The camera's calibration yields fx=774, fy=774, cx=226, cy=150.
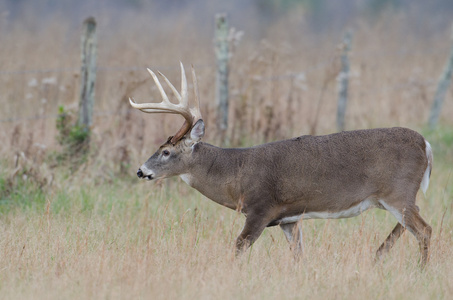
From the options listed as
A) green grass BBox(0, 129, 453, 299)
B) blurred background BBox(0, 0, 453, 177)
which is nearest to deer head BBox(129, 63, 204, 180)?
green grass BBox(0, 129, 453, 299)

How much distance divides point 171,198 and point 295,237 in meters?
1.34

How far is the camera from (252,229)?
5992 mm

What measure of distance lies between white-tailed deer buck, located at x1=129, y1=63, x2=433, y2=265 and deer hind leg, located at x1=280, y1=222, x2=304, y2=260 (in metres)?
0.01

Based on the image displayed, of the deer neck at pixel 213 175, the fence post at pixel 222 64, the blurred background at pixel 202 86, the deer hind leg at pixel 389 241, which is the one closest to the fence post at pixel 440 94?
the blurred background at pixel 202 86

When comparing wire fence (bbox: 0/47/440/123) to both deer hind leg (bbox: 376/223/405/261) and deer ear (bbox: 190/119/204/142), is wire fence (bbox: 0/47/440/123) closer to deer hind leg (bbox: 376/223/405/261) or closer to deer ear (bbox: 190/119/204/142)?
deer ear (bbox: 190/119/204/142)

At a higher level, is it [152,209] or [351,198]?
[351,198]

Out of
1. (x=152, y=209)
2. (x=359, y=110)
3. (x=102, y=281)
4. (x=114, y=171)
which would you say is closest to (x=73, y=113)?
(x=114, y=171)

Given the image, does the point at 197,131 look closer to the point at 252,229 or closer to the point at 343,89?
the point at 252,229

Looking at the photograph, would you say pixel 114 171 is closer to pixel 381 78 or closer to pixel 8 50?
pixel 8 50

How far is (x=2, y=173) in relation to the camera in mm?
7875

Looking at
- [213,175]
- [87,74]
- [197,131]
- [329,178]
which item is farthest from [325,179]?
[87,74]

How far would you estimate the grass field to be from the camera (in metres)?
4.99

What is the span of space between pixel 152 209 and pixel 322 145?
2.02m

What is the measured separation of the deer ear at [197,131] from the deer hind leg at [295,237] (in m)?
1.01
